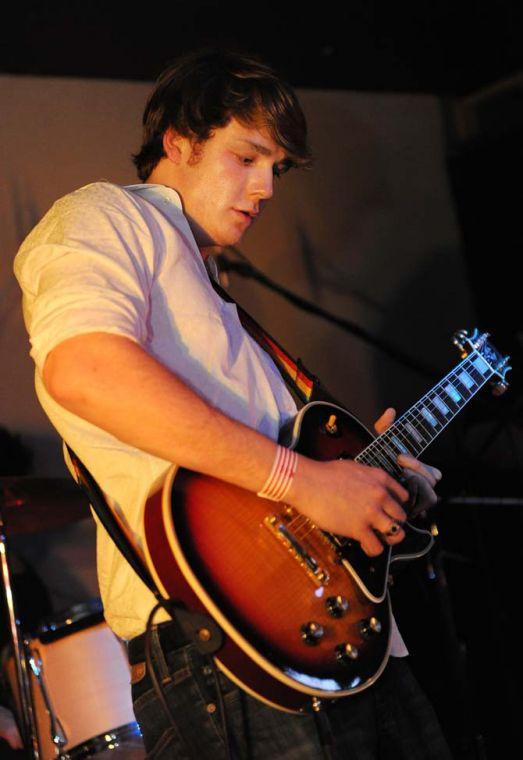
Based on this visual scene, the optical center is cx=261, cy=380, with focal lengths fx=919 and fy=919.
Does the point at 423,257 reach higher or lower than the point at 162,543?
higher

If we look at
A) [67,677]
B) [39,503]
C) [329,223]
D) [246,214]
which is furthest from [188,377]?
[329,223]

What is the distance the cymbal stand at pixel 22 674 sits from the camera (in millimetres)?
3369

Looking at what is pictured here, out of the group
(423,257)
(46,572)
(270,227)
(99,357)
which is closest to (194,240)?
(99,357)

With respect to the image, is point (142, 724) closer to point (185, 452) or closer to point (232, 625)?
point (232, 625)

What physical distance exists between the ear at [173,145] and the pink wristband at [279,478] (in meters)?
0.87

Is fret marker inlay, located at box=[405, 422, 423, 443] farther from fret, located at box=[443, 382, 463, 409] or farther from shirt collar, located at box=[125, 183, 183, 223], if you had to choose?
shirt collar, located at box=[125, 183, 183, 223]

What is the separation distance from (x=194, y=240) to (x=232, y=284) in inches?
116

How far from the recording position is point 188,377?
1870 mm

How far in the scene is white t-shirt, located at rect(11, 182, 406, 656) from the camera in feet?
5.42

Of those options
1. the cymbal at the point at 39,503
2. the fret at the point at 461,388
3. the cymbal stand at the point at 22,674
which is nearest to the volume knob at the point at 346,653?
the fret at the point at 461,388

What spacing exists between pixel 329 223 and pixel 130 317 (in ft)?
13.0

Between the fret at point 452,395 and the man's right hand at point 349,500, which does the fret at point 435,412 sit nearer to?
the fret at point 452,395

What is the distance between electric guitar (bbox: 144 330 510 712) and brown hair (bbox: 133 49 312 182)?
0.67m

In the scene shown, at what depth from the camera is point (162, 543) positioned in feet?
5.52
